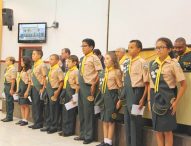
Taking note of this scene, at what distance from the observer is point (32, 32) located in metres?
7.96

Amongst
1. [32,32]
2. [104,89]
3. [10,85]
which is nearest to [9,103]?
[10,85]

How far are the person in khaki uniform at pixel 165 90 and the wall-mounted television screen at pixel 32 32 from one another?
16.4 ft

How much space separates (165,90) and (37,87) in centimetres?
257

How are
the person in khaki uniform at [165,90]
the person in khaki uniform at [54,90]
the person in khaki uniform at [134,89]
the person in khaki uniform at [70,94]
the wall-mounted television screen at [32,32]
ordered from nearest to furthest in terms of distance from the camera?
the person in khaki uniform at [165,90], the person in khaki uniform at [134,89], the person in khaki uniform at [70,94], the person in khaki uniform at [54,90], the wall-mounted television screen at [32,32]

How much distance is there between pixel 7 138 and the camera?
4453 mm

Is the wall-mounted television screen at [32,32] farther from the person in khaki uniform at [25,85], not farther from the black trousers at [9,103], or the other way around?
the person in khaki uniform at [25,85]

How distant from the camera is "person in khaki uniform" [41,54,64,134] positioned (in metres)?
4.75

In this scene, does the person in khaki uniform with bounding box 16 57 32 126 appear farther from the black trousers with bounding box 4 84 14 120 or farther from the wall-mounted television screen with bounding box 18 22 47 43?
the wall-mounted television screen with bounding box 18 22 47 43

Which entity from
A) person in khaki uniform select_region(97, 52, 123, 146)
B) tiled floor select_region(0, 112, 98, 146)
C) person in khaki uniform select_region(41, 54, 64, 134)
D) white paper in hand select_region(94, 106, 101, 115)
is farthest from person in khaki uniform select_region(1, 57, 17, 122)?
person in khaki uniform select_region(97, 52, 123, 146)

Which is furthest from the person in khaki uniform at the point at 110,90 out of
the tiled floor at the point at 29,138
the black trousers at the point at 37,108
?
the black trousers at the point at 37,108

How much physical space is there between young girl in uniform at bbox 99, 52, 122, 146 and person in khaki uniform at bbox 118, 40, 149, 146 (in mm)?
298

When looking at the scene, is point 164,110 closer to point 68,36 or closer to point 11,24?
point 68,36

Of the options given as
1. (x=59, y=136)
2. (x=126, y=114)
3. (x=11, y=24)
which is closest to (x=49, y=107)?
(x=59, y=136)

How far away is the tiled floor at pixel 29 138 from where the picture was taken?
4180 millimetres
